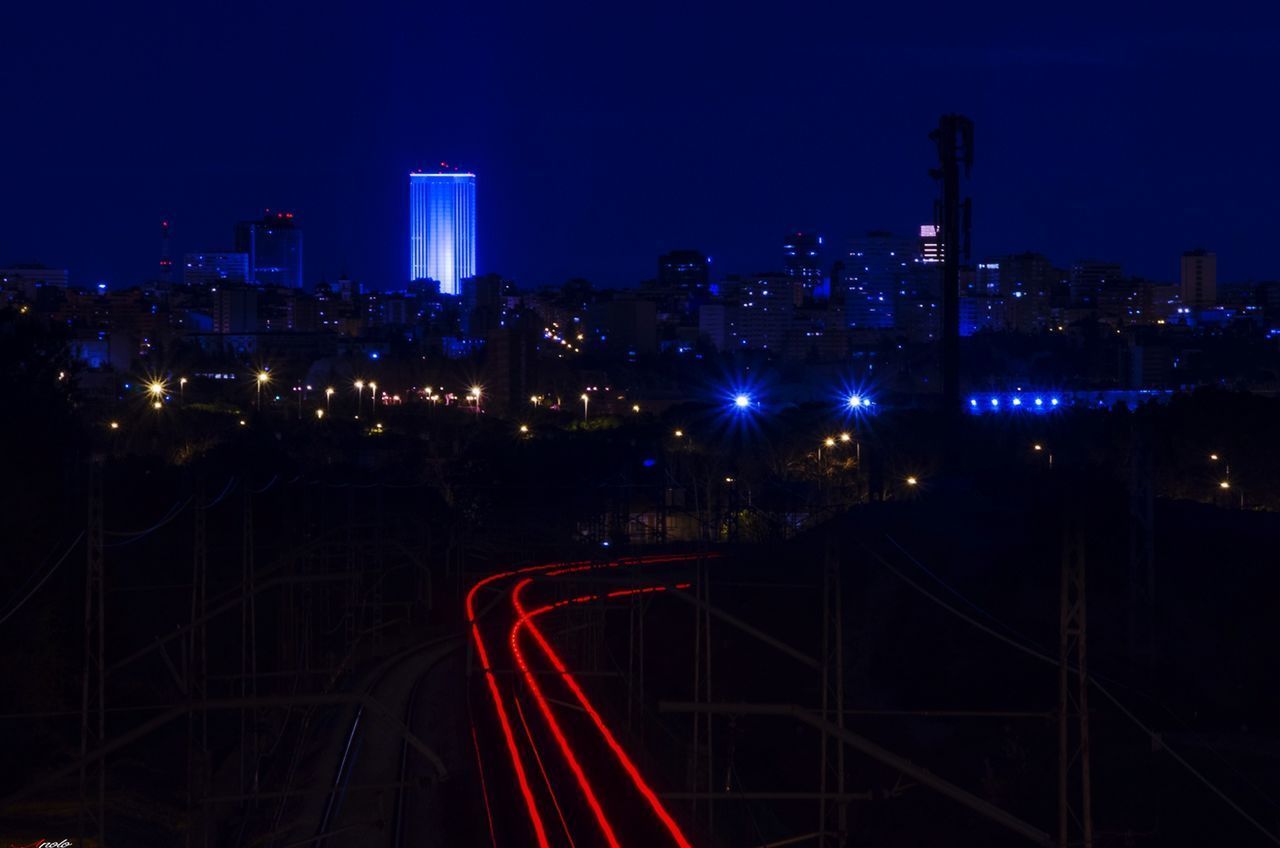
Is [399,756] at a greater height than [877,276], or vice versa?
[877,276]

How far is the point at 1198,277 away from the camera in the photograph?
17450 cm

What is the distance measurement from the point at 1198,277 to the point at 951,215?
149969 millimetres

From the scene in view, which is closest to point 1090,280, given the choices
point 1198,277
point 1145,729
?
point 1198,277

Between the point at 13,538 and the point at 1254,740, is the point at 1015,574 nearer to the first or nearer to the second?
the point at 1254,740

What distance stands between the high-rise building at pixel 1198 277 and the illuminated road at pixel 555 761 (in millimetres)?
157832

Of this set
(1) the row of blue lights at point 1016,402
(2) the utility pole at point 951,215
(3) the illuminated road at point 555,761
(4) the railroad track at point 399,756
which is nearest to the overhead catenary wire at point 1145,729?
(3) the illuminated road at point 555,761

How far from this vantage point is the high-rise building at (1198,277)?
171875 mm

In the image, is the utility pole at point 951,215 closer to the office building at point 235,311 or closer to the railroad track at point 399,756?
the railroad track at point 399,756

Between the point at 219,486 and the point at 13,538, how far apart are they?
492 inches

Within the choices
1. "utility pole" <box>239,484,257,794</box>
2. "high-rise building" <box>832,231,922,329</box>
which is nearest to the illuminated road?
"utility pole" <box>239,484,257,794</box>

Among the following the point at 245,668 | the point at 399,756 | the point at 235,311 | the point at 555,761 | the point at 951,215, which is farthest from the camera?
the point at 235,311

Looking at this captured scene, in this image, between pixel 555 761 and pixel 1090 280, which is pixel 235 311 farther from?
pixel 555 761

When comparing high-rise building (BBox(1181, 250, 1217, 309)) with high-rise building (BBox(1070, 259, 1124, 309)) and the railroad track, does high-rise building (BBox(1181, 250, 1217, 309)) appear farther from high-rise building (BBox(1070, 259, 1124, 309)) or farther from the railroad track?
the railroad track

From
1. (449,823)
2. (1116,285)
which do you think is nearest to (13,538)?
(449,823)
